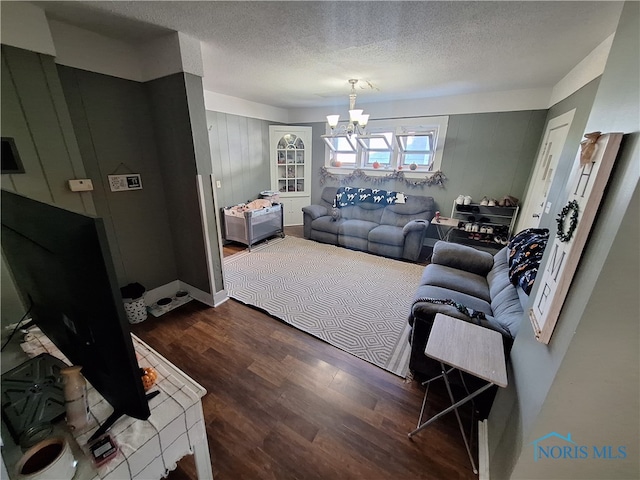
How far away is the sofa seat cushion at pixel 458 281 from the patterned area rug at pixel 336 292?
19.2 inches

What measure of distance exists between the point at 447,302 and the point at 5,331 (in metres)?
2.37

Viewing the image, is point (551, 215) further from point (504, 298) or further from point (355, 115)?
point (355, 115)

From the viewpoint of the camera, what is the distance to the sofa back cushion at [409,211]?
422 cm

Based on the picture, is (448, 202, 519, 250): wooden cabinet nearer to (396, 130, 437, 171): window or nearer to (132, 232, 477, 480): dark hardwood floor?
(396, 130, 437, 171): window

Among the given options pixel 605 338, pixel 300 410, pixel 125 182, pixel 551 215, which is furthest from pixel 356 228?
pixel 605 338

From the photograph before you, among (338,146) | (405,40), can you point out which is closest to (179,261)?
(405,40)

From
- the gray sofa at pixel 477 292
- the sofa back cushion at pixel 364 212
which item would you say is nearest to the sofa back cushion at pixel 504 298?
the gray sofa at pixel 477 292

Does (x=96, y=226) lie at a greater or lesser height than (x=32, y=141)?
lesser

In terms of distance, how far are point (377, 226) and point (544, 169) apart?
7.39 ft

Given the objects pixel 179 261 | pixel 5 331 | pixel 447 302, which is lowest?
pixel 179 261

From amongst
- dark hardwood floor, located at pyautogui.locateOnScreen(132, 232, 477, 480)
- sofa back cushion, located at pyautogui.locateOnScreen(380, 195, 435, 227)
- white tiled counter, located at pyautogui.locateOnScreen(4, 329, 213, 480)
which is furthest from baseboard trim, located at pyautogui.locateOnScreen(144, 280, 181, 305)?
sofa back cushion, located at pyautogui.locateOnScreen(380, 195, 435, 227)

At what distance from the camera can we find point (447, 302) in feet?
5.66

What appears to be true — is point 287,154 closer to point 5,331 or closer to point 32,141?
point 32,141

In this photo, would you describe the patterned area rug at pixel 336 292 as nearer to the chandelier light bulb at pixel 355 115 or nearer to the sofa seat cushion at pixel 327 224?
the sofa seat cushion at pixel 327 224
